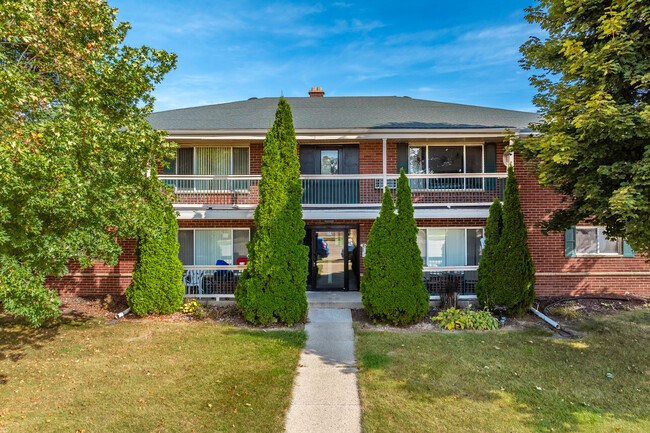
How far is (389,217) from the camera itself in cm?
843

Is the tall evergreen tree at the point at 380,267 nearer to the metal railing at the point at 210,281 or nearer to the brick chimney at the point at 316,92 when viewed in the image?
the metal railing at the point at 210,281

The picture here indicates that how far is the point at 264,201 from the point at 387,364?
4.53m

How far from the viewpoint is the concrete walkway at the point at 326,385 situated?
4465 mm

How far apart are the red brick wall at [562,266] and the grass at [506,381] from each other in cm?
269

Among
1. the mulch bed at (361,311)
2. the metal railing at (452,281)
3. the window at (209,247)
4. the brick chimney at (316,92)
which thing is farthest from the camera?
the brick chimney at (316,92)

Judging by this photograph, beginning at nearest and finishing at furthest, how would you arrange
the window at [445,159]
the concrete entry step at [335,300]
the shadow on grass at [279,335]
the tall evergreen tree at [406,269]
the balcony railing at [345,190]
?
1. the shadow on grass at [279,335]
2. the tall evergreen tree at [406,269]
3. the concrete entry step at [335,300]
4. the balcony railing at [345,190]
5. the window at [445,159]

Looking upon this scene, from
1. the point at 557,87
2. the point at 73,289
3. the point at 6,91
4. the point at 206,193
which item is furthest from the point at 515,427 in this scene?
the point at 73,289

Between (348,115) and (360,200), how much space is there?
350 cm

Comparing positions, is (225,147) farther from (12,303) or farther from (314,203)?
(12,303)

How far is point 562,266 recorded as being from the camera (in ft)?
34.8

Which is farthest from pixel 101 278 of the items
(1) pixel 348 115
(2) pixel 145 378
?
(1) pixel 348 115

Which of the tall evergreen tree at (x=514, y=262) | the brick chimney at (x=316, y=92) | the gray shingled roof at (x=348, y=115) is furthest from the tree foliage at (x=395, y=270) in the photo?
the brick chimney at (x=316, y=92)

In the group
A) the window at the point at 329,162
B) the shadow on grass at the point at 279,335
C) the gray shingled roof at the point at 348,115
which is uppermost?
the gray shingled roof at the point at 348,115

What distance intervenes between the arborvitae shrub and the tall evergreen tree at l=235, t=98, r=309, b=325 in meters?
1.93
